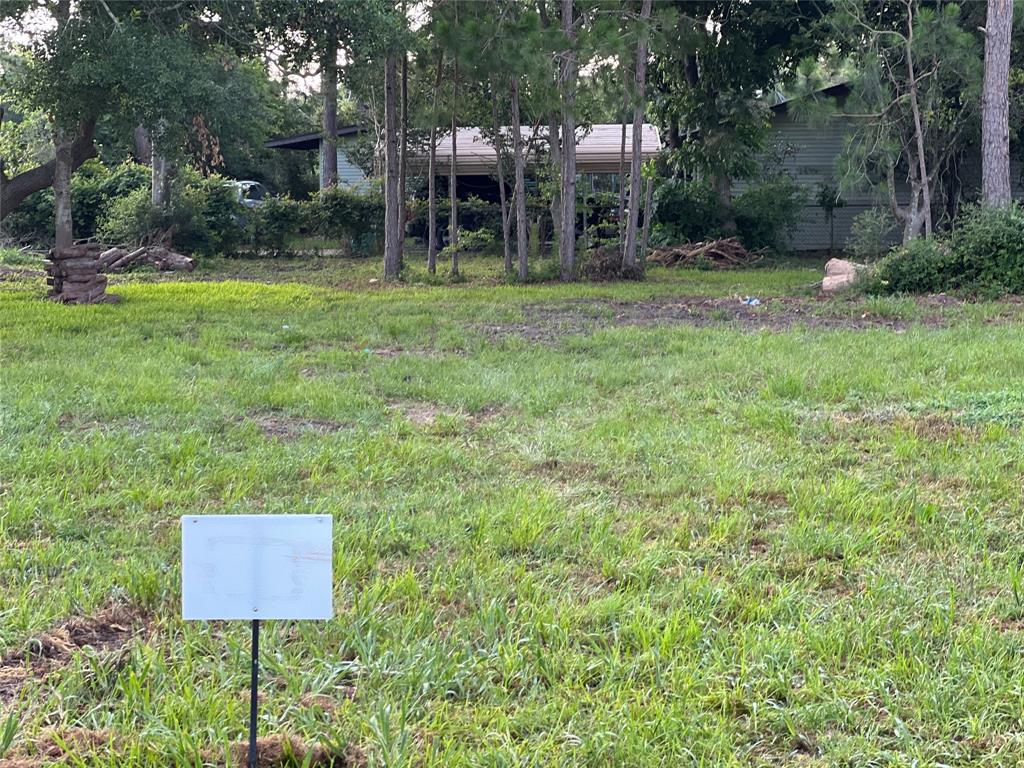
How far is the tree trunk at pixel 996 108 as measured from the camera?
1408 centimetres

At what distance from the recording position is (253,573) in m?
2.24


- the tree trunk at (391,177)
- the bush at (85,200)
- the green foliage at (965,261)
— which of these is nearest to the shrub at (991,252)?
the green foliage at (965,261)

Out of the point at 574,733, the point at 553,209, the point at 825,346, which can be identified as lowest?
the point at 574,733

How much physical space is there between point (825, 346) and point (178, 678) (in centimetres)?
674

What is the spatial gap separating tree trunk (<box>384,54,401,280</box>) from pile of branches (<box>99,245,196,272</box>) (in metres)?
4.59

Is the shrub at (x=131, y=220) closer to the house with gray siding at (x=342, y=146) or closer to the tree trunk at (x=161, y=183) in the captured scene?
the tree trunk at (x=161, y=183)

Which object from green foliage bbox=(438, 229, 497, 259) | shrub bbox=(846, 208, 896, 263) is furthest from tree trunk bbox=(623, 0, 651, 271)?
shrub bbox=(846, 208, 896, 263)

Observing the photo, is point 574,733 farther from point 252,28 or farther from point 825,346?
point 252,28

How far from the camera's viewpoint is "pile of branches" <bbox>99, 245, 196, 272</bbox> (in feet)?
60.8

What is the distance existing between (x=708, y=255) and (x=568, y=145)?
6.13 meters

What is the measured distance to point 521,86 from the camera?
51.4 feet

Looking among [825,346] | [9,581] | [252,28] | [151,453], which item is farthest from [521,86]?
[9,581]

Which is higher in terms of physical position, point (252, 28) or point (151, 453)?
point (252, 28)

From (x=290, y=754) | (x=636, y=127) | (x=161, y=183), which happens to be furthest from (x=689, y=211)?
(x=290, y=754)
